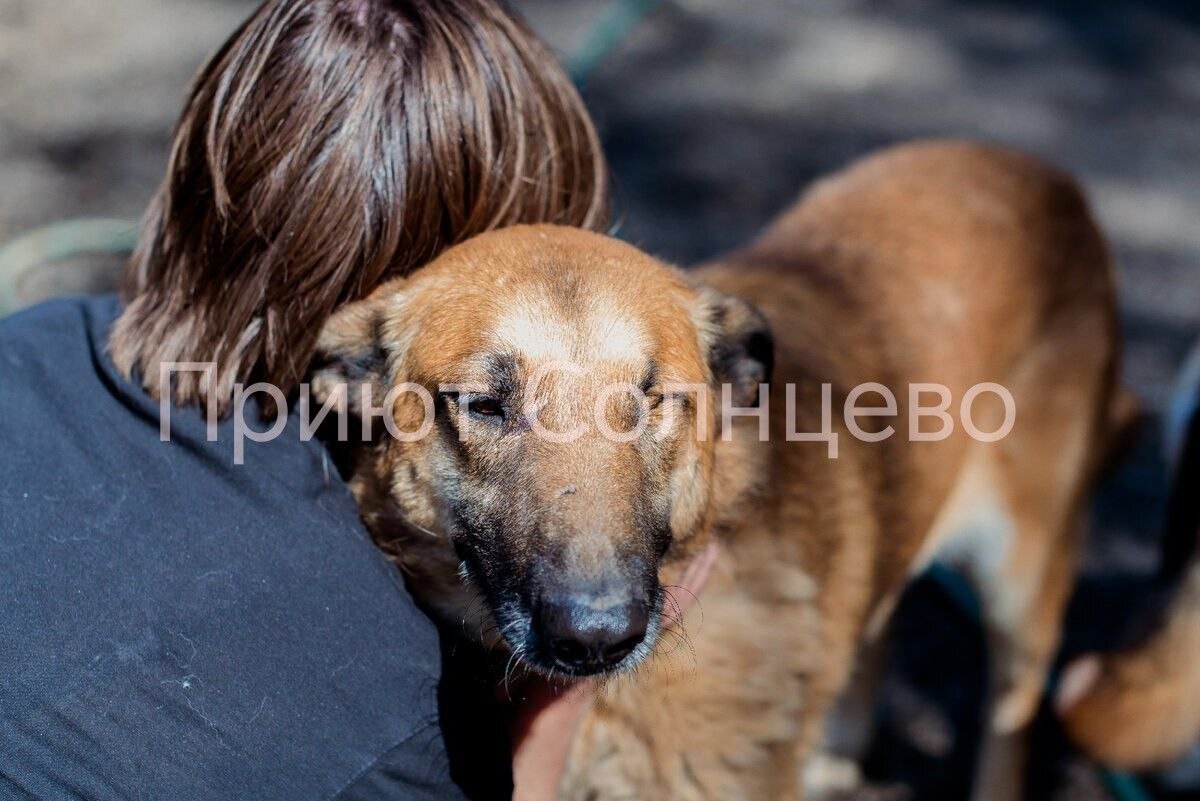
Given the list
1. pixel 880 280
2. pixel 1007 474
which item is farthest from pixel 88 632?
pixel 1007 474

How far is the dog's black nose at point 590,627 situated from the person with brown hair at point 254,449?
259 millimetres

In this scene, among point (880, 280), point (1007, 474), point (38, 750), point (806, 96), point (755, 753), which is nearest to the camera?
point (38, 750)

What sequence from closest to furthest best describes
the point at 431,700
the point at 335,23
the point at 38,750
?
the point at 38,750 → the point at 431,700 → the point at 335,23

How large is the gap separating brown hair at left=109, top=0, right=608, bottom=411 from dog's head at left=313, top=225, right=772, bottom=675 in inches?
3.9

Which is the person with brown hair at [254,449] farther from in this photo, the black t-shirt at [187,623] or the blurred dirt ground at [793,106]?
the blurred dirt ground at [793,106]

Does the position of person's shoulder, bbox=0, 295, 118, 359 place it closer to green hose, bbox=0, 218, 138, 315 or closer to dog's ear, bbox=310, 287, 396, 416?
dog's ear, bbox=310, 287, 396, 416

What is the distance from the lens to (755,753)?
100 inches

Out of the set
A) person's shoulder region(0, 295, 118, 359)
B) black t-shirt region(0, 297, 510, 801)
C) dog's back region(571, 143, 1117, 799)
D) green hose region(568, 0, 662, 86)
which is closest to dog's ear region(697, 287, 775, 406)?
dog's back region(571, 143, 1117, 799)

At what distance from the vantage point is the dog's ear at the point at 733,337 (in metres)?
A: 2.38

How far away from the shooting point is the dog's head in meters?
1.93

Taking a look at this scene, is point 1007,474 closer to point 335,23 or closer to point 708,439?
point 708,439

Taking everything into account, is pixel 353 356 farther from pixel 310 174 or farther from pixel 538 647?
pixel 538 647

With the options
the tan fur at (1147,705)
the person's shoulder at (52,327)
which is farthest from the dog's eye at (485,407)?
the tan fur at (1147,705)

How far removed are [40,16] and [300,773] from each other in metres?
6.63
